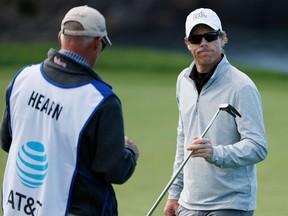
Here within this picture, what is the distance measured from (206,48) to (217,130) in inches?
19.5

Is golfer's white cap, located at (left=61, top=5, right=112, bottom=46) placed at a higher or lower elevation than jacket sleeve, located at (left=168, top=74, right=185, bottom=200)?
higher

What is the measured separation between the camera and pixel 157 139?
15211 millimetres

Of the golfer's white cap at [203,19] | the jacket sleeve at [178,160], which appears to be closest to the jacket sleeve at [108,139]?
the golfer's white cap at [203,19]

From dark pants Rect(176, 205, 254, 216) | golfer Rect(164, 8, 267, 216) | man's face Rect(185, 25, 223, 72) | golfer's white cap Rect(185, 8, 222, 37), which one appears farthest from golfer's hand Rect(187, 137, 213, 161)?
golfer's white cap Rect(185, 8, 222, 37)

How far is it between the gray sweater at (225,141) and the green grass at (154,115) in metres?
4.16

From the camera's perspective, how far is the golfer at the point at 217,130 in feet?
19.2

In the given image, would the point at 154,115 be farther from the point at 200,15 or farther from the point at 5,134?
the point at 5,134

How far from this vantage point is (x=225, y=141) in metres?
5.99

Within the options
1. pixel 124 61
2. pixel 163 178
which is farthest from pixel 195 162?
pixel 124 61

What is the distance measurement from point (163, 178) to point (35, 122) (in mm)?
7231

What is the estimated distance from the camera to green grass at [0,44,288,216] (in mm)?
11406

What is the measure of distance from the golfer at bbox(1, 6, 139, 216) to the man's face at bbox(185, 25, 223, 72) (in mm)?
1051

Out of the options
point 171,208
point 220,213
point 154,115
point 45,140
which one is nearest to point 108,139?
point 45,140

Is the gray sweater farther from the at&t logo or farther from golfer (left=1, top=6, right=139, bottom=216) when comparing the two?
the at&t logo
